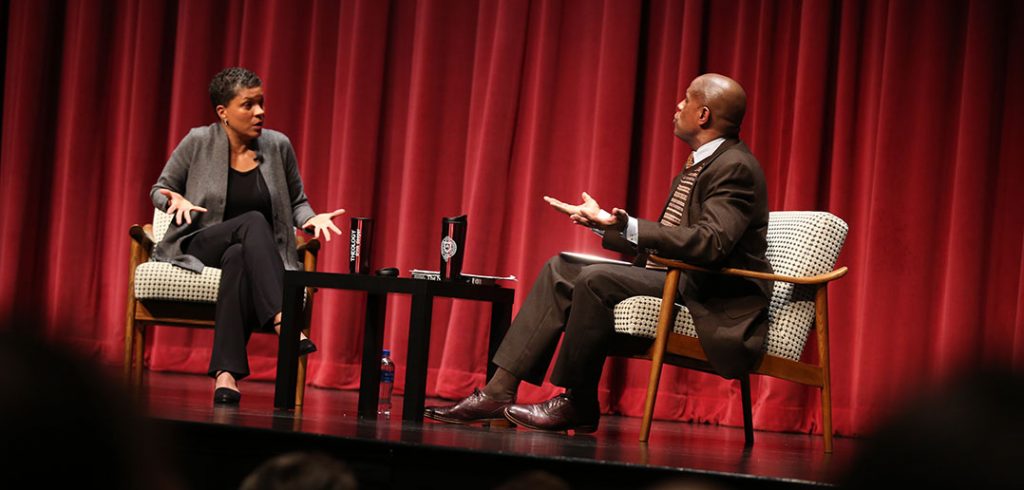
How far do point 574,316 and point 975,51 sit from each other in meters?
2.02

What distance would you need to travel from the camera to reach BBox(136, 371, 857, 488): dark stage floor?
2.20 m

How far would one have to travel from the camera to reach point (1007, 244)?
13.1 ft

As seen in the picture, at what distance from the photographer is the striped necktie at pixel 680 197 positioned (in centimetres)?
315

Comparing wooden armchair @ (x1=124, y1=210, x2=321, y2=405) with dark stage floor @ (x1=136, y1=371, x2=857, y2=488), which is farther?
wooden armchair @ (x1=124, y1=210, x2=321, y2=405)

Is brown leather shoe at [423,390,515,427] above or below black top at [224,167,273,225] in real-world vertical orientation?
below

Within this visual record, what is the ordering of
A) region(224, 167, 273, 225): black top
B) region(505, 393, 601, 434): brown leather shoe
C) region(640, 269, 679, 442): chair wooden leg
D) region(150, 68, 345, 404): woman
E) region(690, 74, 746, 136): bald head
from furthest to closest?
region(224, 167, 273, 225): black top
region(150, 68, 345, 404): woman
region(690, 74, 746, 136): bald head
region(505, 393, 601, 434): brown leather shoe
region(640, 269, 679, 442): chair wooden leg

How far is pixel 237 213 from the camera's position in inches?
147

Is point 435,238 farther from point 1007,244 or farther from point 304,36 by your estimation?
point 1007,244

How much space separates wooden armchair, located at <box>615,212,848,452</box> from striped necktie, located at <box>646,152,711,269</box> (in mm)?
273

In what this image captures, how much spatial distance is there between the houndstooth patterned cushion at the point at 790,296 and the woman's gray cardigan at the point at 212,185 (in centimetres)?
128

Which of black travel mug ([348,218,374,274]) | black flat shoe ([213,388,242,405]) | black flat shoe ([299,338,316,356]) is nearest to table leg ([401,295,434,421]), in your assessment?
black travel mug ([348,218,374,274])

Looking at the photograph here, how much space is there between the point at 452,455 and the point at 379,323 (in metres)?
1.19

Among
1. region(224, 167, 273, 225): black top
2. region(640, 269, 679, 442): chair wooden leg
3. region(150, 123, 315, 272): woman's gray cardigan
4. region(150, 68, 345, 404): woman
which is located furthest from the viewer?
region(224, 167, 273, 225): black top

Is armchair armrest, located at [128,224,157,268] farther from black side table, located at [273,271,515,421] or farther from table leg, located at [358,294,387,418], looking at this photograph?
table leg, located at [358,294,387,418]
